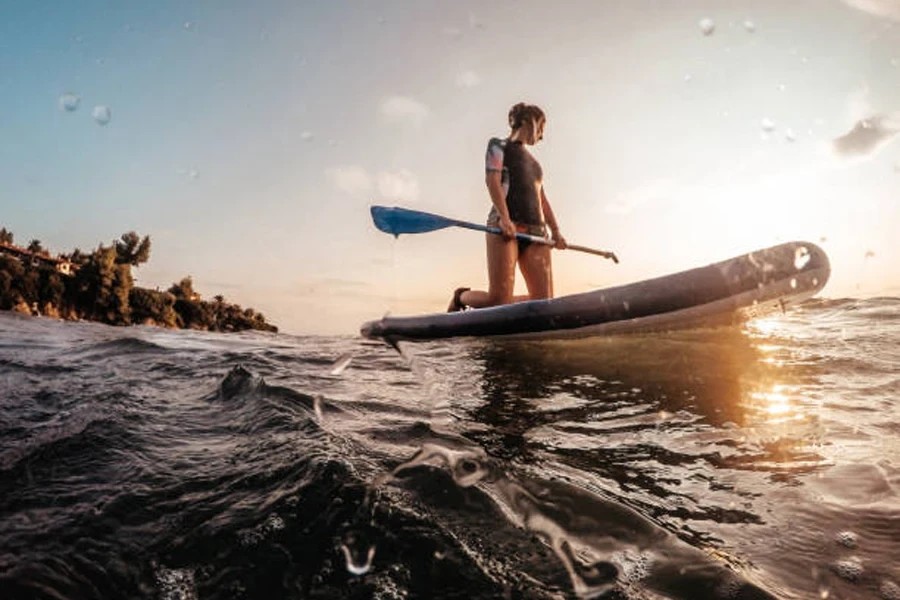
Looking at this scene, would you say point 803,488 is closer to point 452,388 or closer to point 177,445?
point 452,388

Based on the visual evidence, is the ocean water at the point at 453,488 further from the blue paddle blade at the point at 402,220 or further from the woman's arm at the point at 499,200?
the blue paddle blade at the point at 402,220

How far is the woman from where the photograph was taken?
18.5 ft

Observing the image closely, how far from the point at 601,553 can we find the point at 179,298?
4439 centimetres

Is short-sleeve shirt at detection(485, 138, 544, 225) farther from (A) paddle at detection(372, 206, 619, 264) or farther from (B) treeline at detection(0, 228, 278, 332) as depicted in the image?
(B) treeline at detection(0, 228, 278, 332)

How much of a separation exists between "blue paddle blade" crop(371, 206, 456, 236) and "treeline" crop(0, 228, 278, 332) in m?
33.2

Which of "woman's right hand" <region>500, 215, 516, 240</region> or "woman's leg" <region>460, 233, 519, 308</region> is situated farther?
"woman's leg" <region>460, 233, 519, 308</region>

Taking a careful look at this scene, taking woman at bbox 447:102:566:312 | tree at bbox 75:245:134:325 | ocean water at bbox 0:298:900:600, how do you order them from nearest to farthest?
ocean water at bbox 0:298:900:600, woman at bbox 447:102:566:312, tree at bbox 75:245:134:325

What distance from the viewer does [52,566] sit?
1.26m

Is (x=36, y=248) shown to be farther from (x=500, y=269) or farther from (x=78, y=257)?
(x=500, y=269)

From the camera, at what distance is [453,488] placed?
66.7 inches

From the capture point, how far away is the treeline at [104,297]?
Result: 102ft

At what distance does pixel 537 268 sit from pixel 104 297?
3784 cm

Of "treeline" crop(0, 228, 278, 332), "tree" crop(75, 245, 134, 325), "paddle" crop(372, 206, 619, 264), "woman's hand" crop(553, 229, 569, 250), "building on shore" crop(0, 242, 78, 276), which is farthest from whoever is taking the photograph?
"tree" crop(75, 245, 134, 325)

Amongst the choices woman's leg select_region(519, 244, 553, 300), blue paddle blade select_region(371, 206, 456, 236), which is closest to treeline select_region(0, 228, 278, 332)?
blue paddle blade select_region(371, 206, 456, 236)
